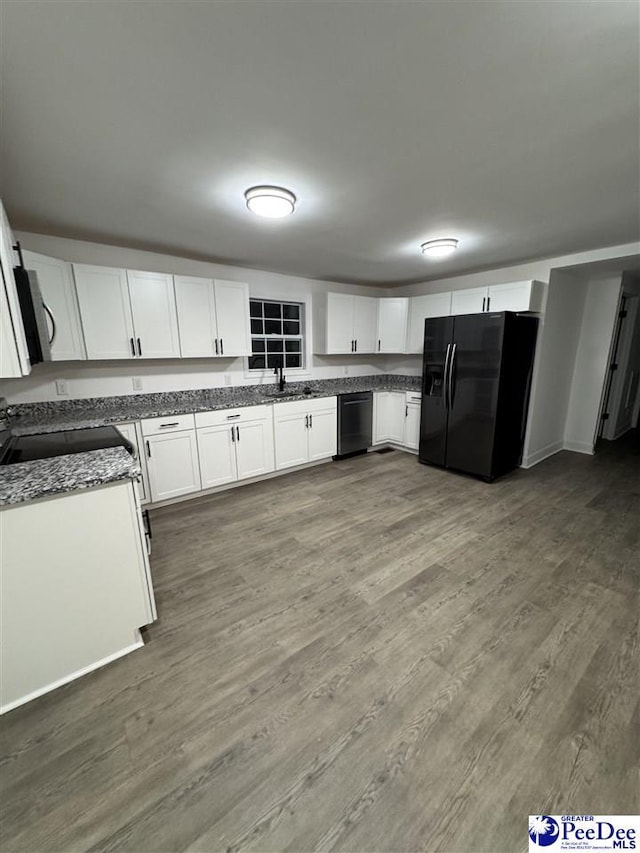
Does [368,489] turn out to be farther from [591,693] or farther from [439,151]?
[439,151]

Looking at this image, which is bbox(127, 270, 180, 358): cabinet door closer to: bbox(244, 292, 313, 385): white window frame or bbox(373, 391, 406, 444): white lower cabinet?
bbox(244, 292, 313, 385): white window frame

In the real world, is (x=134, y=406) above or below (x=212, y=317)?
below

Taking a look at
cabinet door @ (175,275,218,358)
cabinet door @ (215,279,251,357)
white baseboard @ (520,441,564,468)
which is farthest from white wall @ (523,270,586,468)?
cabinet door @ (175,275,218,358)

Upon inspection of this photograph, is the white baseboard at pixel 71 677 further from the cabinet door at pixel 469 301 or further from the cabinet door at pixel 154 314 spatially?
the cabinet door at pixel 469 301

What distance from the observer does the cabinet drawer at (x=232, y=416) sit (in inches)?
131

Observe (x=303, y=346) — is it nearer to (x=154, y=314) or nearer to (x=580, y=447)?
(x=154, y=314)

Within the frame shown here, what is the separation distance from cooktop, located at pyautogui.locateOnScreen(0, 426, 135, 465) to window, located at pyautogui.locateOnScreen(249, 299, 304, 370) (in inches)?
82.8

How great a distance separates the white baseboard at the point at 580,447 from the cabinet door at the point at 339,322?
3.54 meters

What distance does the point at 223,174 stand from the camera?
6.08 feet

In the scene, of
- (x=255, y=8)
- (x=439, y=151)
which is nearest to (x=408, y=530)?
(x=439, y=151)

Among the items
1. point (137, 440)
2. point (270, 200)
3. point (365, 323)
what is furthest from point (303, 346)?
point (270, 200)

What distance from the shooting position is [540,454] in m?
4.45

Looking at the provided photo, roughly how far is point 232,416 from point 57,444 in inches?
63.9

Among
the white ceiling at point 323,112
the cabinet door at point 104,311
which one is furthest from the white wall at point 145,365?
the white ceiling at point 323,112
